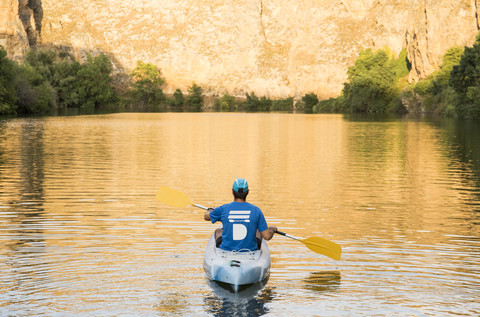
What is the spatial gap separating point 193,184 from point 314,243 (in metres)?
11.3

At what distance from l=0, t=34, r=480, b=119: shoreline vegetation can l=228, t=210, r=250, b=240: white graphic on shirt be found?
203 ft

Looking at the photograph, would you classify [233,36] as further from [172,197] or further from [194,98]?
[172,197]

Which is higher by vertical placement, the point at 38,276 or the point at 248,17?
the point at 248,17

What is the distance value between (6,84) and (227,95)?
96.8 meters

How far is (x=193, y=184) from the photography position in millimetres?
23391

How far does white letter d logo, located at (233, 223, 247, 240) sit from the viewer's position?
1116 cm

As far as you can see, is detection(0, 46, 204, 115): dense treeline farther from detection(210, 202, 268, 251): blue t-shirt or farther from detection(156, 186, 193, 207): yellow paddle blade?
detection(210, 202, 268, 251): blue t-shirt

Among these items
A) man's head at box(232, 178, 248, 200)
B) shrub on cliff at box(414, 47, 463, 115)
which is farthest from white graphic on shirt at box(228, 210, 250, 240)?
shrub on cliff at box(414, 47, 463, 115)

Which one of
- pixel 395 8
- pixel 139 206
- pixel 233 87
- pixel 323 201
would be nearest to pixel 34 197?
pixel 139 206

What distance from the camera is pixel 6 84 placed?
75062mm

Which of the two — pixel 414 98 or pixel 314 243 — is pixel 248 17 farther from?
pixel 314 243

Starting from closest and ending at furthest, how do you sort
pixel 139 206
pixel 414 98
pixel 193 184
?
pixel 139 206, pixel 193 184, pixel 414 98

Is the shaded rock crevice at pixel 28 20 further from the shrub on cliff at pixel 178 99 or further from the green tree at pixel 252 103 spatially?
the green tree at pixel 252 103

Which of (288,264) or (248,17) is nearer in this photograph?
(288,264)
